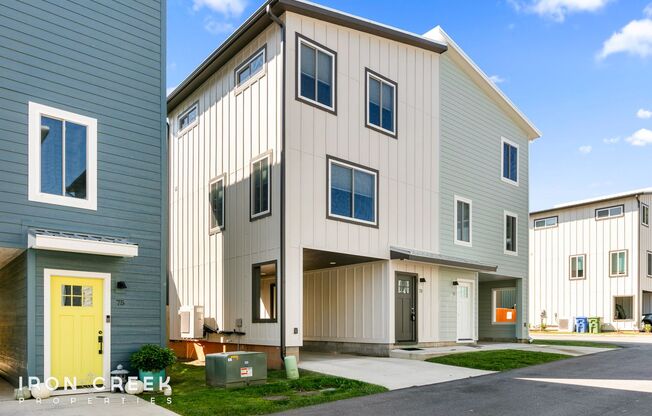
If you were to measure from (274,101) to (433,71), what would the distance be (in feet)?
21.2

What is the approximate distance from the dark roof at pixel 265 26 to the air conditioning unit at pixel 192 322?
716cm

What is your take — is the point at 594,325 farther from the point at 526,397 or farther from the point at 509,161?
the point at 526,397

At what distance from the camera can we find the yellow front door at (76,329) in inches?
398

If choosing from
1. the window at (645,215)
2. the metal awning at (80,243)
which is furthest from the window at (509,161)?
the metal awning at (80,243)

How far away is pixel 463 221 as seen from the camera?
18906 millimetres

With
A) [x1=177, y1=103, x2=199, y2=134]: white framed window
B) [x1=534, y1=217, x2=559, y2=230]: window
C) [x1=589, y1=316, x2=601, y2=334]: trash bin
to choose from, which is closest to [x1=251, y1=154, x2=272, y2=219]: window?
[x1=177, y1=103, x2=199, y2=134]: white framed window

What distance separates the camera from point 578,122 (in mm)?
24531

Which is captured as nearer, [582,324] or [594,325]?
[594,325]

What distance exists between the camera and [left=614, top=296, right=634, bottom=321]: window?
31766 mm

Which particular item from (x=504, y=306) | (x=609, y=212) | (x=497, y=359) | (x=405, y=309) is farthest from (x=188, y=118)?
(x=609, y=212)

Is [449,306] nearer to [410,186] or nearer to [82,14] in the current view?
[410,186]

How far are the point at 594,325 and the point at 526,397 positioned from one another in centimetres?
2387

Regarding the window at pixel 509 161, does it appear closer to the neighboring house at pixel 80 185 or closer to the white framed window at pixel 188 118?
the white framed window at pixel 188 118

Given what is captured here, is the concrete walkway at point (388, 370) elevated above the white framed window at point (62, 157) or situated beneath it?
situated beneath
